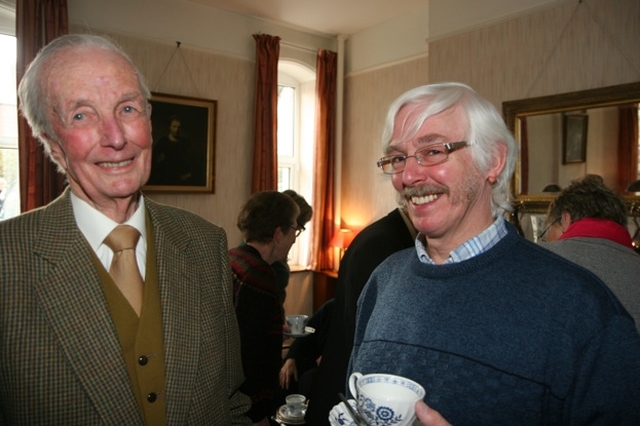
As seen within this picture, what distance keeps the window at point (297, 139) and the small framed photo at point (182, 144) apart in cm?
131

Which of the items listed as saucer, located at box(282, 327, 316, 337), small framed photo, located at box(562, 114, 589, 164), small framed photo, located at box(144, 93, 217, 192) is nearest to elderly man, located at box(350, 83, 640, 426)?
saucer, located at box(282, 327, 316, 337)

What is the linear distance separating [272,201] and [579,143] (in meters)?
2.39

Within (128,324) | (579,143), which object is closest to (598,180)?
(579,143)

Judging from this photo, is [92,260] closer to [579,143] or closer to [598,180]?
[598,180]

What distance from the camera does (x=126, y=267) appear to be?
118cm

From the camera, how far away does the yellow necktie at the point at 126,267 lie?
1.16 metres

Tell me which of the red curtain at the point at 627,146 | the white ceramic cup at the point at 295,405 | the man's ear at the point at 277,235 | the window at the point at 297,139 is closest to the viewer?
the white ceramic cup at the point at 295,405

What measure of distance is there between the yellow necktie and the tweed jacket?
0.06 m

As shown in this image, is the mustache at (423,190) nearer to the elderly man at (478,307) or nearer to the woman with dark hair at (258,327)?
the elderly man at (478,307)

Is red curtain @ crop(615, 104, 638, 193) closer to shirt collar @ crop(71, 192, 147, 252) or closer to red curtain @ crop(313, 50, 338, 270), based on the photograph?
shirt collar @ crop(71, 192, 147, 252)

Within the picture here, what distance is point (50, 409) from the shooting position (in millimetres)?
1001

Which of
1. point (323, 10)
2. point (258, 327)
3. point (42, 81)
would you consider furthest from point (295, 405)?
point (323, 10)

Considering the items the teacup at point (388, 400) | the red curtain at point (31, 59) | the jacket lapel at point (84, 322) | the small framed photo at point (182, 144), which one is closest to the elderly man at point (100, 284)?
the jacket lapel at point (84, 322)

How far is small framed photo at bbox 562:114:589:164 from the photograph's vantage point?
3.57m
